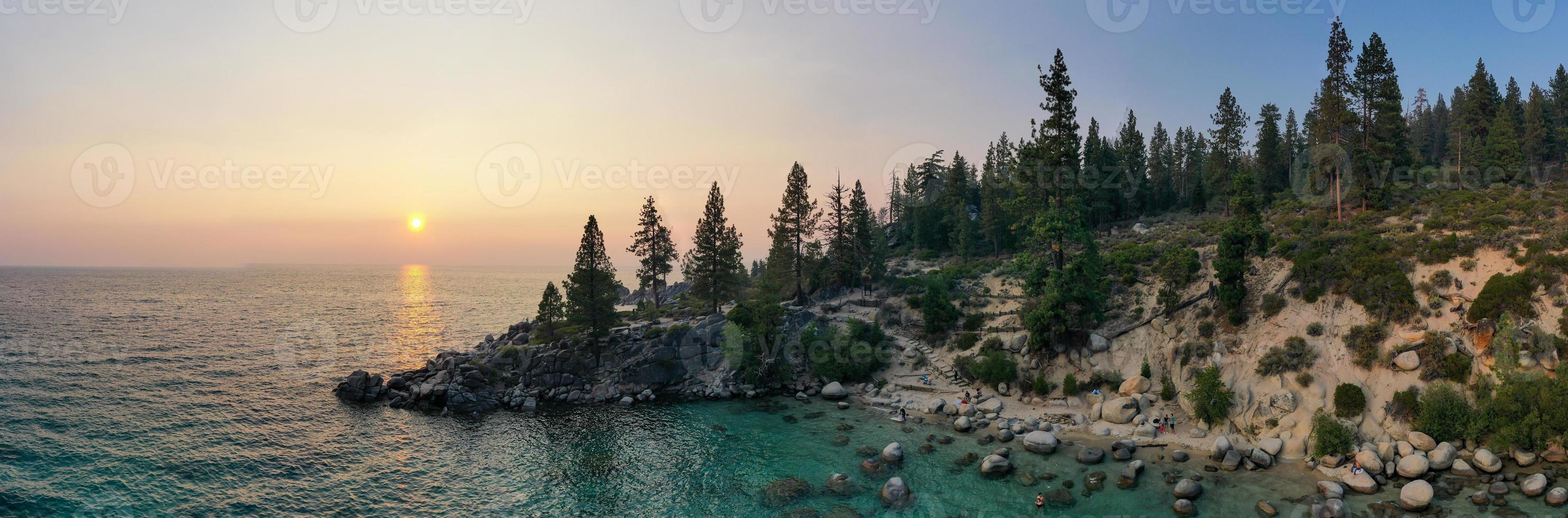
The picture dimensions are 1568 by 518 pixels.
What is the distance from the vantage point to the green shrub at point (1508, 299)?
1234 inches

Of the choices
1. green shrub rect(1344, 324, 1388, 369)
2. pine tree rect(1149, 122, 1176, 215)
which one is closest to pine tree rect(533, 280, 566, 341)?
green shrub rect(1344, 324, 1388, 369)

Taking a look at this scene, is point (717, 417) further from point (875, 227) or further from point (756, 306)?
point (875, 227)

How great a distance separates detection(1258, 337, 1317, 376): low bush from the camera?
34.8m

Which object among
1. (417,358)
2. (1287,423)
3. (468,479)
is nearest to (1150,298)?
(1287,423)

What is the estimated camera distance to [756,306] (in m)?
55.9

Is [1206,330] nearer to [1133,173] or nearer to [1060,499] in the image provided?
[1060,499]

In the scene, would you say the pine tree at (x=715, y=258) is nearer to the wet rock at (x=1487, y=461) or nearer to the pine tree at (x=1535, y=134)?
the wet rock at (x=1487, y=461)

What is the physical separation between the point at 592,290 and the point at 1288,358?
165 ft

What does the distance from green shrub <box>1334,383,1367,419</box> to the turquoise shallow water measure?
6956 mm

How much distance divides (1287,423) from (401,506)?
46.7 metres

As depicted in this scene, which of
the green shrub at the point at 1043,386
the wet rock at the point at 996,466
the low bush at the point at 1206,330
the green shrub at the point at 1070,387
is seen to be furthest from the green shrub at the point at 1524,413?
the wet rock at the point at 996,466

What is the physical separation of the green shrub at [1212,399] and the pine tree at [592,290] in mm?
43466

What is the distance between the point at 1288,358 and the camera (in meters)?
35.2

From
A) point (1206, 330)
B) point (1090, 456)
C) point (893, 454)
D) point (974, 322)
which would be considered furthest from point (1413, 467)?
point (974, 322)
